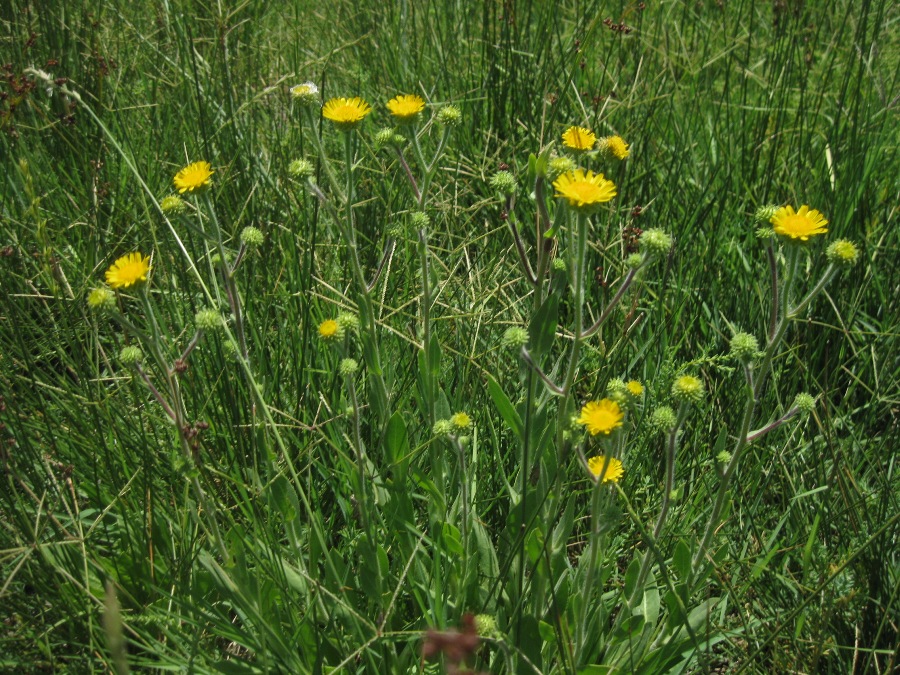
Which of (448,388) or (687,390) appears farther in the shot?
(448,388)

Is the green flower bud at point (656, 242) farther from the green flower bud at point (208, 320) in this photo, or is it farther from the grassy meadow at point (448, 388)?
the green flower bud at point (208, 320)

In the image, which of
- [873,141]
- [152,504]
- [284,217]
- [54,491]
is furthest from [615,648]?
[873,141]

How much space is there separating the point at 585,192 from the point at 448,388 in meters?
0.86

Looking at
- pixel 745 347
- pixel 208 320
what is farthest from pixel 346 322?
pixel 745 347

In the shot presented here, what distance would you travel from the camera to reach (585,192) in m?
1.26

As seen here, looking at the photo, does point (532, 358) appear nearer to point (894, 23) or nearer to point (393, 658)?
point (393, 658)

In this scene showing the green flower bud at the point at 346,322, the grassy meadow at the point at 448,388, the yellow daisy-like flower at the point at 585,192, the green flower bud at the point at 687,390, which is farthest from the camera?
the green flower bud at the point at 346,322

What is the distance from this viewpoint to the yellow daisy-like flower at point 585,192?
1.25 m

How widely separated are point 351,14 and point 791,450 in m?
3.07

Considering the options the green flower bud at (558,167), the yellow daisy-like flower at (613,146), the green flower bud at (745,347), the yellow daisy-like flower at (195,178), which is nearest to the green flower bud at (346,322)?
the yellow daisy-like flower at (195,178)

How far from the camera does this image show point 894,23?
12.7ft

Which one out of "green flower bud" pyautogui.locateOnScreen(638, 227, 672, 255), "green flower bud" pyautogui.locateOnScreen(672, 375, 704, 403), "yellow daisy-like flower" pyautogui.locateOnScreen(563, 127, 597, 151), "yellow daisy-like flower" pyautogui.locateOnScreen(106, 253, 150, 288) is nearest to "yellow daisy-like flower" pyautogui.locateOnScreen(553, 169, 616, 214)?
"green flower bud" pyautogui.locateOnScreen(638, 227, 672, 255)

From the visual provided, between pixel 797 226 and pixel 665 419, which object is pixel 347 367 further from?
pixel 797 226

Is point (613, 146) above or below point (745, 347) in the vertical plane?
above
